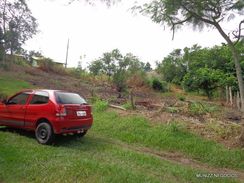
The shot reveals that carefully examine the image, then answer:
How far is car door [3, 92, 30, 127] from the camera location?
23.5 ft

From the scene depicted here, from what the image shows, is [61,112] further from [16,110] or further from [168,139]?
[168,139]

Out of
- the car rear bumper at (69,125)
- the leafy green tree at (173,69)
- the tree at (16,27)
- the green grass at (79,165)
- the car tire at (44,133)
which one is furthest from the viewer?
the leafy green tree at (173,69)

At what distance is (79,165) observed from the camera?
16.3 ft

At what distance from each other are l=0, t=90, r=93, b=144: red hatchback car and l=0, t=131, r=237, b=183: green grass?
1.49 feet

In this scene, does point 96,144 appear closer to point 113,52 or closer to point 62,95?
point 62,95

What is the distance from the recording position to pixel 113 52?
2347 centimetres

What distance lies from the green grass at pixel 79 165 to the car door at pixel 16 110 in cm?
60

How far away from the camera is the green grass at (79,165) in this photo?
15.0 ft

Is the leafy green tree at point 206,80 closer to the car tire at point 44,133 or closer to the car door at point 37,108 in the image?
the car door at point 37,108

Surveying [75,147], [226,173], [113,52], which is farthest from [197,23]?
[113,52]

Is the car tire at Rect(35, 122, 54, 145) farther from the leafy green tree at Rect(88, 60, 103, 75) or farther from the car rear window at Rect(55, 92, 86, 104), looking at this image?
the leafy green tree at Rect(88, 60, 103, 75)

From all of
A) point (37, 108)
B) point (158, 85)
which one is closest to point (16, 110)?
point (37, 108)

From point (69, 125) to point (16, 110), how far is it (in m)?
2.02

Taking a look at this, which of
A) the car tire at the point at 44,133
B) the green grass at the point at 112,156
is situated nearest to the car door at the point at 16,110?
the green grass at the point at 112,156
